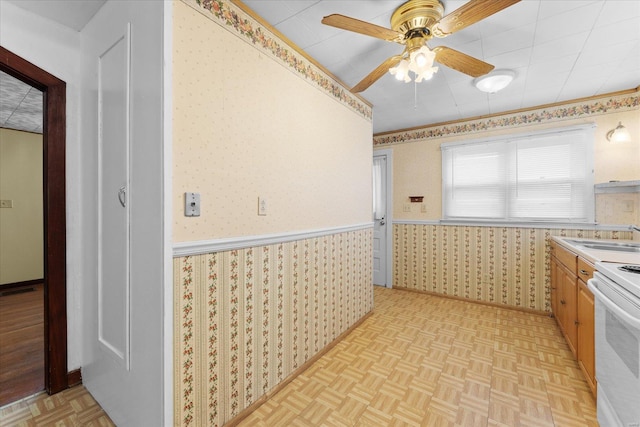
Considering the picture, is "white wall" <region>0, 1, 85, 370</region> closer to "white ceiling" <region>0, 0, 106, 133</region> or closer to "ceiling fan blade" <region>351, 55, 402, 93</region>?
"white ceiling" <region>0, 0, 106, 133</region>

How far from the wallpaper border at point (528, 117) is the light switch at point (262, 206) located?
3000 millimetres

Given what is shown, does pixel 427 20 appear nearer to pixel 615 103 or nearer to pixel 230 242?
pixel 230 242

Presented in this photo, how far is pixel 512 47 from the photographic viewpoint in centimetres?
200

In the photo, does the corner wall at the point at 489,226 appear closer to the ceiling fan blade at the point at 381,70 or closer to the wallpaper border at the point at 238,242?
the wallpaper border at the point at 238,242

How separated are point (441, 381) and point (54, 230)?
2.74 meters

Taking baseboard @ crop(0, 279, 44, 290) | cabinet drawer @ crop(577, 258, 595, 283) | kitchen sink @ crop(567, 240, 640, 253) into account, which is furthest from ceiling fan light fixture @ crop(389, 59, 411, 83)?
baseboard @ crop(0, 279, 44, 290)

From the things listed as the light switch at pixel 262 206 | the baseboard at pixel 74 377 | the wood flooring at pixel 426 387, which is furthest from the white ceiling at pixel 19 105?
the wood flooring at pixel 426 387

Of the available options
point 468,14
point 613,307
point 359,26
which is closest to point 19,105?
point 359,26

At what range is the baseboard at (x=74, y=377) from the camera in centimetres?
181

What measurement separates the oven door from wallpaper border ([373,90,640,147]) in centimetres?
241

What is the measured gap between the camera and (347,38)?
6.24 feet

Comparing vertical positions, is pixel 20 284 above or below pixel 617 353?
below

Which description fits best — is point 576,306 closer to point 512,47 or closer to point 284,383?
point 512,47

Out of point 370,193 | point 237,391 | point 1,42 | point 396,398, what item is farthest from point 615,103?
point 1,42
